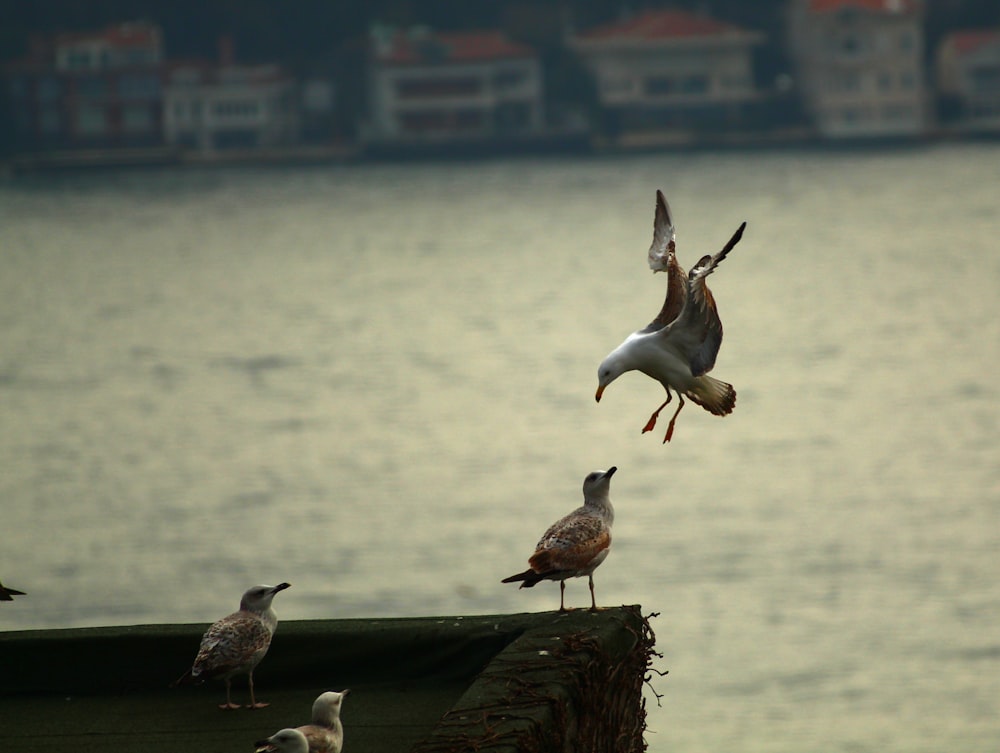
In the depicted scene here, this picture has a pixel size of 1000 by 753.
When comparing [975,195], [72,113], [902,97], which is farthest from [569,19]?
[975,195]

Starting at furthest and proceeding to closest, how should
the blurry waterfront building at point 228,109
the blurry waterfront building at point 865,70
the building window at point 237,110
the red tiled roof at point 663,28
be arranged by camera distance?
the red tiled roof at point 663,28
the building window at point 237,110
the blurry waterfront building at point 228,109
the blurry waterfront building at point 865,70

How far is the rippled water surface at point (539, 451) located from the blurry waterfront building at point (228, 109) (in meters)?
22.8

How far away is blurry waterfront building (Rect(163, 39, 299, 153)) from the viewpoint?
3012 inches

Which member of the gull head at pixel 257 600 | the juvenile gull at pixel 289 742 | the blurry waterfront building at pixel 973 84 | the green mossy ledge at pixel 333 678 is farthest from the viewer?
the blurry waterfront building at pixel 973 84

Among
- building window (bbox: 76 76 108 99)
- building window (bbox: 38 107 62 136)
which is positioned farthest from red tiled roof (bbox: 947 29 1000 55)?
building window (bbox: 38 107 62 136)

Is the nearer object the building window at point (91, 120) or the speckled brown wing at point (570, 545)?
the speckled brown wing at point (570, 545)

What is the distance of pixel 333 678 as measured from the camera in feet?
15.5

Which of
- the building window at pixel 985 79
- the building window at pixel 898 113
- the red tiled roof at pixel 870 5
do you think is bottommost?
the building window at pixel 898 113

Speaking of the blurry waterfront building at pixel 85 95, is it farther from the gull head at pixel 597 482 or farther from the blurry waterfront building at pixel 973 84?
the gull head at pixel 597 482

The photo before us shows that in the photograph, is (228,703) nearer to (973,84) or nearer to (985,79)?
(973,84)

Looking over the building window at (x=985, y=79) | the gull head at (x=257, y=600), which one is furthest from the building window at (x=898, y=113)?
the gull head at (x=257, y=600)

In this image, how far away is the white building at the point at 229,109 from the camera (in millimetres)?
76500

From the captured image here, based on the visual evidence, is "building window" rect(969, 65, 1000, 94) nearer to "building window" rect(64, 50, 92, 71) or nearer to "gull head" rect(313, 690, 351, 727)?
"building window" rect(64, 50, 92, 71)

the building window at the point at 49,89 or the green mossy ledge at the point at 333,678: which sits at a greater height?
the building window at the point at 49,89
